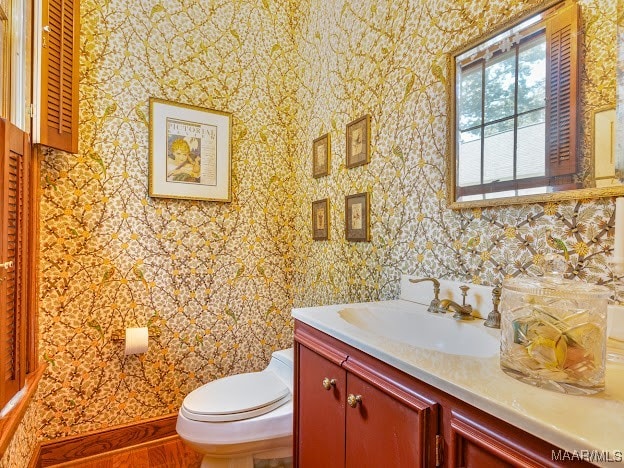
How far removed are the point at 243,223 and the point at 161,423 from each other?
49.2 inches

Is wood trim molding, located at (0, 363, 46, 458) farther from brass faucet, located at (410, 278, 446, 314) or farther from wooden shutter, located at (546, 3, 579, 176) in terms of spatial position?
wooden shutter, located at (546, 3, 579, 176)

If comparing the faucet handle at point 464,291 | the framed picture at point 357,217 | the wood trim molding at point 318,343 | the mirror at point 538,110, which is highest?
the mirror at point 538,110

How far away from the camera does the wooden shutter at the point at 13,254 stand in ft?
3.99

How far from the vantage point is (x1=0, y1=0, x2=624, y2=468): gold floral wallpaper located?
1.38 m

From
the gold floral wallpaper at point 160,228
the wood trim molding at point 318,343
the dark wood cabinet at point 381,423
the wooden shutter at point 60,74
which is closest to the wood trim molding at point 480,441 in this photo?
the dark wood cabinet at point 381,423

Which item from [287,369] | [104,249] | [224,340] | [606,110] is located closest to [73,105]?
[104,249]

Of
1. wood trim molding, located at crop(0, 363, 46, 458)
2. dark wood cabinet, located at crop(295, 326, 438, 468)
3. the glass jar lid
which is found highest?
the glass jar lid

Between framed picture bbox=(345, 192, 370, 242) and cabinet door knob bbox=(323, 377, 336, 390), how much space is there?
2.66 ft

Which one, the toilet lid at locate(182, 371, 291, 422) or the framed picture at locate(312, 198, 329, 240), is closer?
the toilet lid at locate(182, 371, 291, 422)

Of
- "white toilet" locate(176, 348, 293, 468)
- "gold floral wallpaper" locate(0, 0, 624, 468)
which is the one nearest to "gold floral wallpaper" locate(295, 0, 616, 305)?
"gold floral wallpaper" locate(0, 0, 624, 468)

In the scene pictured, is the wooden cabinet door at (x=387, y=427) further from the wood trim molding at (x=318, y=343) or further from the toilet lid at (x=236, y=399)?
the toilet lid at (x=236, y=399)

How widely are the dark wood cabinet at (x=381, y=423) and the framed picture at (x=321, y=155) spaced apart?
109cm

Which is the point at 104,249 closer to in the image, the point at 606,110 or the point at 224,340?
the point at 224,340

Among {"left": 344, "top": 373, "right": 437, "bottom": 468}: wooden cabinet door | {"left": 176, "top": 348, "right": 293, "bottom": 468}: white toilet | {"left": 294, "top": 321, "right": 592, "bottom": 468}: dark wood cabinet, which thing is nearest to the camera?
{"left": 294, "top": 321, "right": 592, "bottom": 468}: dark wood cabinet
